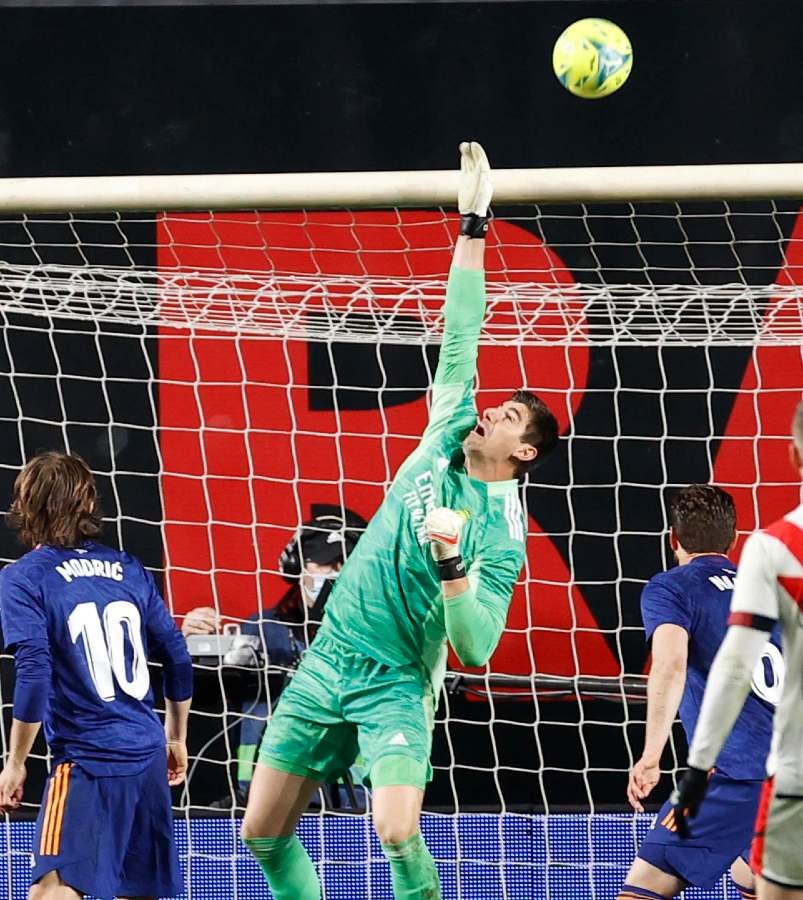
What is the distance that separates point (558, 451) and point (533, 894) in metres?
2.53

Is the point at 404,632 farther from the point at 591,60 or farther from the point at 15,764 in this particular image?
the point at 591,60

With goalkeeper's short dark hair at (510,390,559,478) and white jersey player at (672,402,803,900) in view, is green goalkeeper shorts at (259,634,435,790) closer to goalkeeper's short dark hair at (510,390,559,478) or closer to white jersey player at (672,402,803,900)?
goalkeeper's short dark hair at (510,390,559,478)

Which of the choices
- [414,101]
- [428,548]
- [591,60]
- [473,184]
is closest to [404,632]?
[428,548]

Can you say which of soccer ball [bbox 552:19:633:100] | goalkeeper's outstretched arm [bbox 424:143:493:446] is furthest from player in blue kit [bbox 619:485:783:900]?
soccer ball [bbox 552:19:633:100]

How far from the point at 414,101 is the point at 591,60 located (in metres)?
2.91

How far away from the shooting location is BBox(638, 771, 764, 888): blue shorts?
4562 millimetres

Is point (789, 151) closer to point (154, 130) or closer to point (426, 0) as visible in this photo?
point (426, 0)

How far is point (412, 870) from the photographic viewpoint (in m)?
4.09

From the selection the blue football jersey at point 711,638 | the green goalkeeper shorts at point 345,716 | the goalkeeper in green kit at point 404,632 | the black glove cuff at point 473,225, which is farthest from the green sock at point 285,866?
the black glove cuff at point 473,225

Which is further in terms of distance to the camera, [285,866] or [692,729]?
[692,729]

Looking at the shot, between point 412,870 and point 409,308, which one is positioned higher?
point 409,308

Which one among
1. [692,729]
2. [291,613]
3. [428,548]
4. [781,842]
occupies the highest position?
[291,613]

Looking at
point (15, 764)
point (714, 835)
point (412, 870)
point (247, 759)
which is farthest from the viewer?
point (247, 759)

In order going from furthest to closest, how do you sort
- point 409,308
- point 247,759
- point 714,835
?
point 409,308, point 247,759, point 714,835
